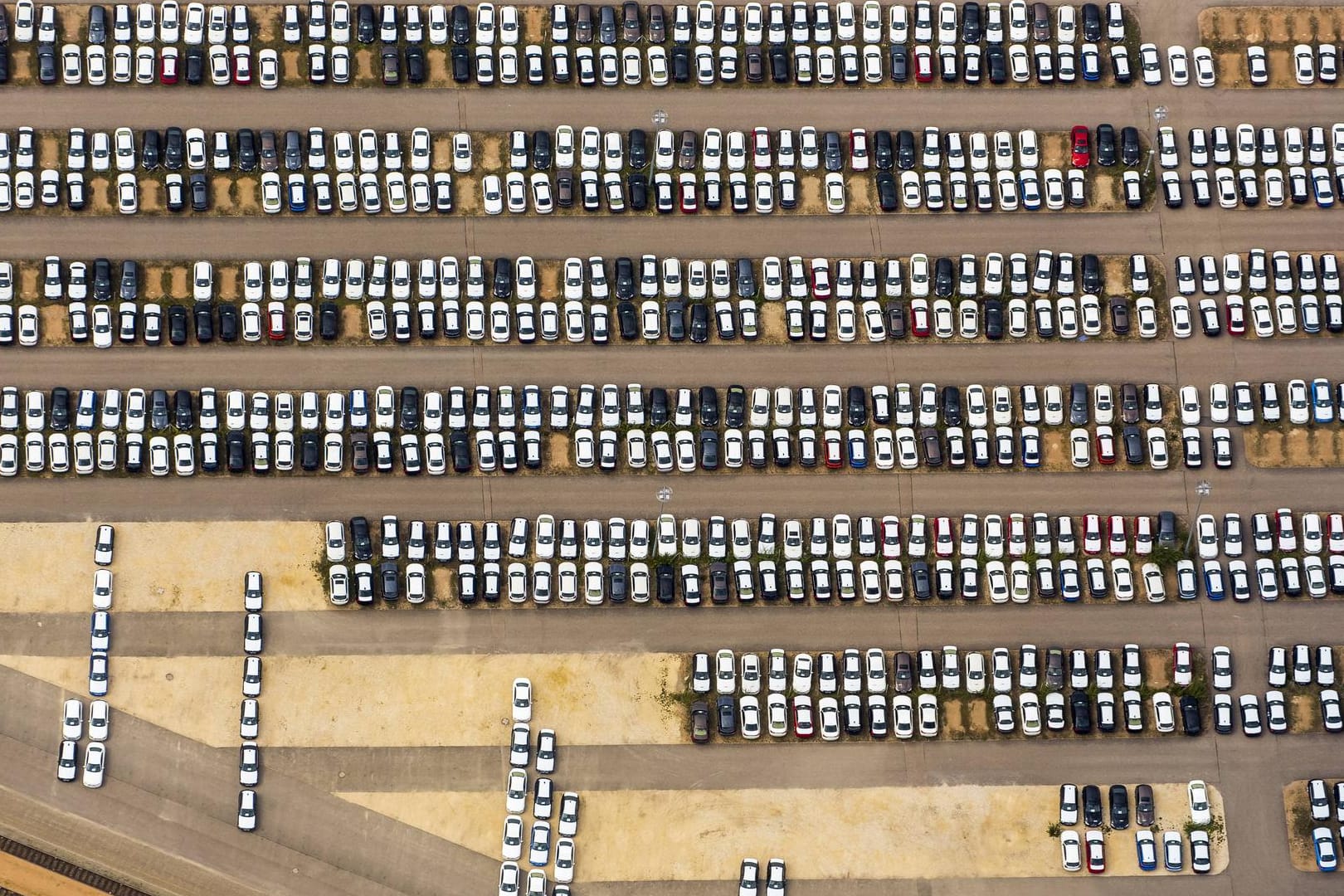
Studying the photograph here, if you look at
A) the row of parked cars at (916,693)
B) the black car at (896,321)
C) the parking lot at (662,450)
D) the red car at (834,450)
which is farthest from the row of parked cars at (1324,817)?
the black car at (896,321)

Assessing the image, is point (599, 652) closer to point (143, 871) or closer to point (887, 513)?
point (887, 513)

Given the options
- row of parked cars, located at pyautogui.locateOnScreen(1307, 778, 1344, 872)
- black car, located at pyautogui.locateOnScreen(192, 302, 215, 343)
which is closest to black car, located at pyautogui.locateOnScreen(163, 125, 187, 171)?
black car, located at pyautogui.locateOnScreen(192, 302, 215, 343)

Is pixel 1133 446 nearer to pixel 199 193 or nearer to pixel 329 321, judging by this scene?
pixel 329 321

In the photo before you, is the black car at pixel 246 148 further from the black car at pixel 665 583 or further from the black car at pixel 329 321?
the black car at pixel 665 583

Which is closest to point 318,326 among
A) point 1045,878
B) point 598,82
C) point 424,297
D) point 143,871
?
point 424,297

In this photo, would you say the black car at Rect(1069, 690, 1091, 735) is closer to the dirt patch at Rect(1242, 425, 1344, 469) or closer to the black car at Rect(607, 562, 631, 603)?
the dirt patch at Rect(1242, 425, 1344, 469)

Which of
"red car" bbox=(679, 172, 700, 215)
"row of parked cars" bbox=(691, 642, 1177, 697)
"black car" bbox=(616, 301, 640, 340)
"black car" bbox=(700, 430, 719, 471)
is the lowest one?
"row of parked cars" bbox=(691, 642, 1177, 697)
